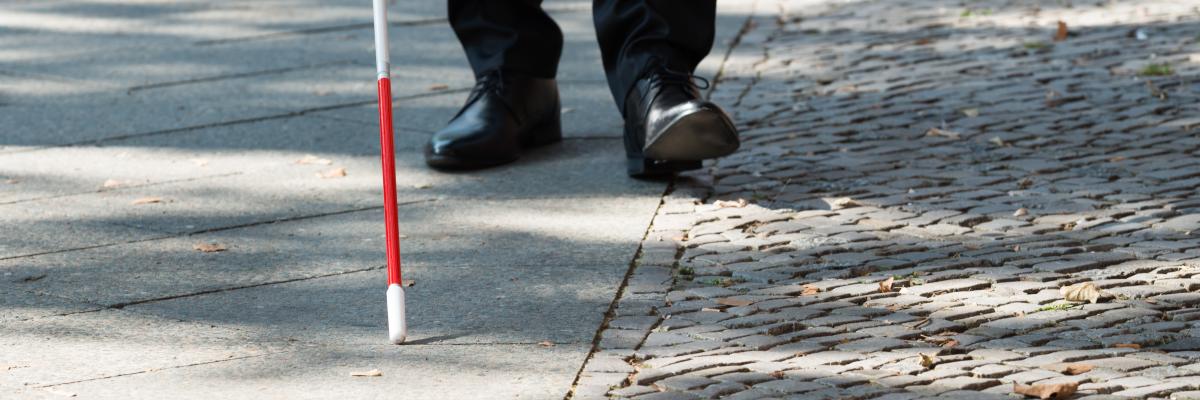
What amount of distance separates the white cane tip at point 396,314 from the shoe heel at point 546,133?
167 cm

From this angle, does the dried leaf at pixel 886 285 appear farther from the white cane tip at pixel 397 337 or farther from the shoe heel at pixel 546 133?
the shoe heel at pixel 546 133

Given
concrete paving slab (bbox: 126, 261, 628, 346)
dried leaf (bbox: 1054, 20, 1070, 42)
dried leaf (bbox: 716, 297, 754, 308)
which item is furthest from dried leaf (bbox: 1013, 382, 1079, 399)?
dried leaf (bbox: 1054, 20, 1070, 42)

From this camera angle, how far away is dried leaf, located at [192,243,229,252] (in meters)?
3.47

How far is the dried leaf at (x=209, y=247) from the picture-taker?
3471 mm

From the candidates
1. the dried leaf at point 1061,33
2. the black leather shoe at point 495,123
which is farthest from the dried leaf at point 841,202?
the dried leaf at point 1061,33

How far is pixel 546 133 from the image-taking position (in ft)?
14.7

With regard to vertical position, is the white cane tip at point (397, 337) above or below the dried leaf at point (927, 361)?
below

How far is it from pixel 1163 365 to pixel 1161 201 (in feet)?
4.02

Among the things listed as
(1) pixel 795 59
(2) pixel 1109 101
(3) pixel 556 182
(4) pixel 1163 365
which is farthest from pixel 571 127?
(4) pixel 1163 365

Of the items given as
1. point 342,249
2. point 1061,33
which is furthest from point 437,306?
point 1061,33

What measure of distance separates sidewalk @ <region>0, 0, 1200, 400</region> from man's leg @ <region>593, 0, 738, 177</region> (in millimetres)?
128

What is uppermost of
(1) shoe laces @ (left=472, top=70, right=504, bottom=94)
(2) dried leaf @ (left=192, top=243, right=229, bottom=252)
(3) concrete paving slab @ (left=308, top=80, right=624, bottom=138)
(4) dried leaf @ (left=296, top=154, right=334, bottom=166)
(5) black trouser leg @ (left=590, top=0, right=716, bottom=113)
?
(5) black trouser leg @ (left=590, top=0, right=716, bottom=113)

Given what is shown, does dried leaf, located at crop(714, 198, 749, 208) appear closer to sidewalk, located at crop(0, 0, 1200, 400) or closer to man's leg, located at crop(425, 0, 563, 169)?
sidewalk, located at crop(0, 0, 1200, 400)

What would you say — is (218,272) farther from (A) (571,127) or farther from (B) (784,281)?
(A) (571,127)
